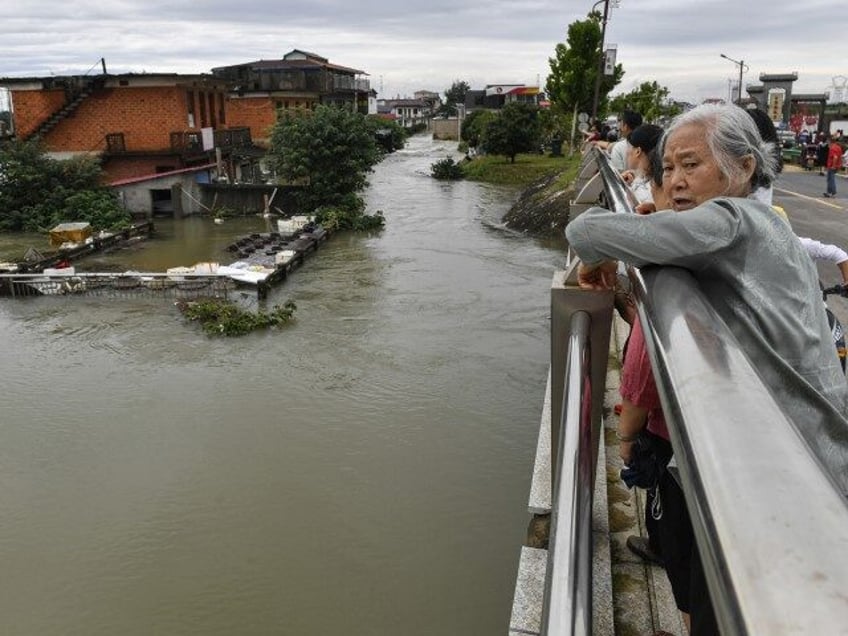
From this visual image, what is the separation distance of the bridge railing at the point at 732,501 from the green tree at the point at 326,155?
23.5 m

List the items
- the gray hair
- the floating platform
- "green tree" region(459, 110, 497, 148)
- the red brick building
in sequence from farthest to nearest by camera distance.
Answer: "green tree" region(459, 110, 497, 148) → the red brick building → the floating platform → the gray hair

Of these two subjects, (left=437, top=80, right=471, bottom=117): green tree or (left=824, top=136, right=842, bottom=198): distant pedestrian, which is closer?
(left=824, top=136, right=842, bottom=198): distant pedestrian

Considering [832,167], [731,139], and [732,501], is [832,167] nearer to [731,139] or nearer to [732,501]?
[731,139]

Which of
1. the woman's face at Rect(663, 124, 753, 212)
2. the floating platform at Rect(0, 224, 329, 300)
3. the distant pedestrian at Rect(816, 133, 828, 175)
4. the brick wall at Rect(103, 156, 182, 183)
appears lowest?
the floating platform at Rect(0, 224, 329, 300)

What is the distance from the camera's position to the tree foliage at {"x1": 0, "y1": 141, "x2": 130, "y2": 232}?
2328cm

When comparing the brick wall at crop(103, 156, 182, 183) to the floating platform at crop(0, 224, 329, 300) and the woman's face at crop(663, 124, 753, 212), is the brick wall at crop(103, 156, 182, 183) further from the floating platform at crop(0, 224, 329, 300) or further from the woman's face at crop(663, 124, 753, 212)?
the woman's face at crop(663, 124, 753, 212)

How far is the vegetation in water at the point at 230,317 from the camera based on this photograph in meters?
13.1

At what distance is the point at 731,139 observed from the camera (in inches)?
60.4

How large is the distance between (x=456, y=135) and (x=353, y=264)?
59984 millimetres

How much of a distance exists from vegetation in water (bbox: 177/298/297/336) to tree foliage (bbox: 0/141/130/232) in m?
11.0

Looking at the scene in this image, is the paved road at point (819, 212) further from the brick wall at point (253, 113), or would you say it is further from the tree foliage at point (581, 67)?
the brick wall at point (253, 113)

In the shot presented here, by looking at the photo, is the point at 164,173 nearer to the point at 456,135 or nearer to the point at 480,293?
the point at 480,293

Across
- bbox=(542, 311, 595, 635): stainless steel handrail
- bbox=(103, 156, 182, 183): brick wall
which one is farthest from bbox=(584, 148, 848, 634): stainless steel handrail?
bbox=(103, 156, 182, 183): brick wall

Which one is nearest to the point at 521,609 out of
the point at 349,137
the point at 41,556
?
the point at 41,556
